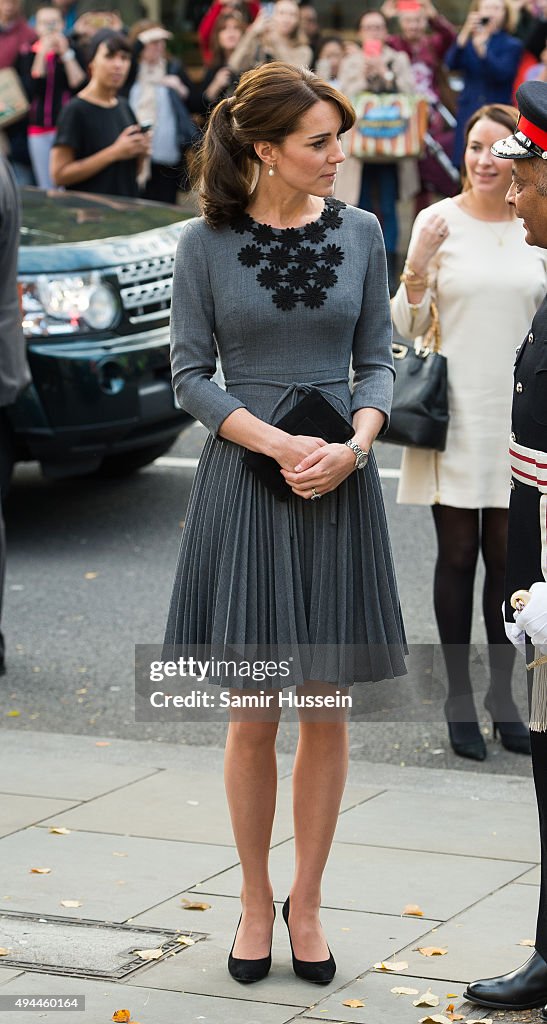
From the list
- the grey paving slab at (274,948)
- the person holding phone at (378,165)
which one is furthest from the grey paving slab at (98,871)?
the person holding phone at (378,165)

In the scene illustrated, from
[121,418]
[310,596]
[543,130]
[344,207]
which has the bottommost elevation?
[121,418]

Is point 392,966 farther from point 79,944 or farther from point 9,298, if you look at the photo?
point 9,298

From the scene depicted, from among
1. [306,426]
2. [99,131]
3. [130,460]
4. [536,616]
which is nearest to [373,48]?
[99,131]

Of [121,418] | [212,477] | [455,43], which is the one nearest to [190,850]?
[212,477]

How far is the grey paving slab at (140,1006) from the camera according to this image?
12.3 ft


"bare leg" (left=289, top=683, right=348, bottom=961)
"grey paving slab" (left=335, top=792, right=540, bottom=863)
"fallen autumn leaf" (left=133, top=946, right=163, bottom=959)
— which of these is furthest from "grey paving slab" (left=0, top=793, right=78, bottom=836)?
"bare leg" (left=289, top=683, right=348, bottom=961)

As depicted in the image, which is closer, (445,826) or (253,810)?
(253,810)

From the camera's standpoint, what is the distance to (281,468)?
154 inches

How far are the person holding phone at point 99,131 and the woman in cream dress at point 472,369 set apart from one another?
566 cm

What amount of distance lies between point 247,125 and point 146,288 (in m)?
4.68

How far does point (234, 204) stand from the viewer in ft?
13.1

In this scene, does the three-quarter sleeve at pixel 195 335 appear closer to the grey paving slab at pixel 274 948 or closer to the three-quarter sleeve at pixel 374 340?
the three-quarter sleeve at pixel 374 340

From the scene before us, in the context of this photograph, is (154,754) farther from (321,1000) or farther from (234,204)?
(234,204)

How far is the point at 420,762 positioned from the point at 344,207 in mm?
2314
